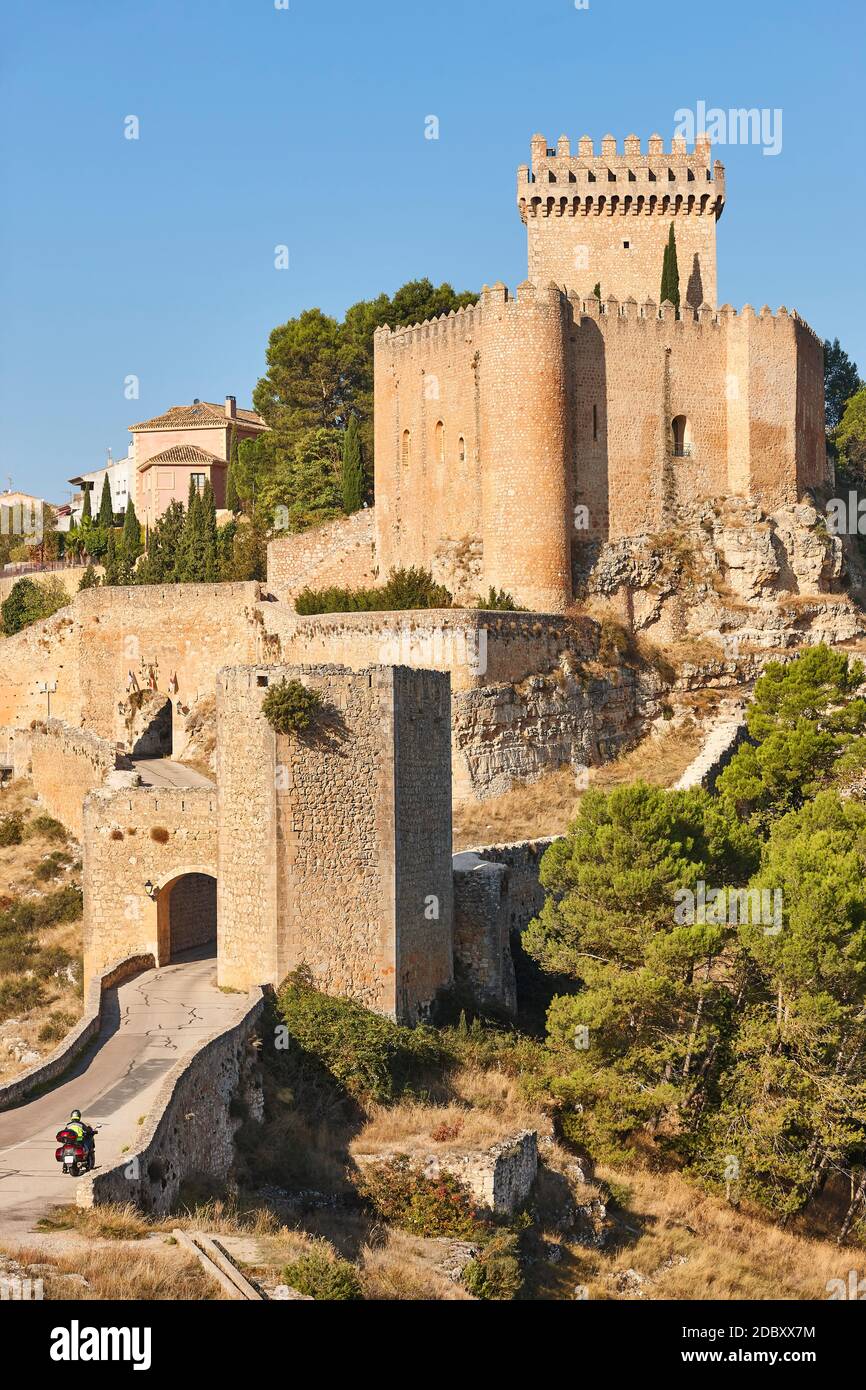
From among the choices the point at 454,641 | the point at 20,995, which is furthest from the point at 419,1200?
the point at 454,641

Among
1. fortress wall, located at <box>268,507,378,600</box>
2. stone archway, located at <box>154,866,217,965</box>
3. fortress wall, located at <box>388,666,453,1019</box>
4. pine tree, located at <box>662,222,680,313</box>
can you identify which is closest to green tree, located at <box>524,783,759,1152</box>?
fortress wall, located at <box>388,666,453,1019</box>

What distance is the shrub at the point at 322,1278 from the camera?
10648 millimetres

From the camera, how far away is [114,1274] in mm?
9836

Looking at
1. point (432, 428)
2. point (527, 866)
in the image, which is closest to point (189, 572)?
point (432, 428)

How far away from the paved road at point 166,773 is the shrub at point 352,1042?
40.0 feet

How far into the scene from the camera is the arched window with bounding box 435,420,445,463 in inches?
1335

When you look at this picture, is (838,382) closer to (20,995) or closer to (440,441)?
(440,441)

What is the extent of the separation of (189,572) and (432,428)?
10067mm

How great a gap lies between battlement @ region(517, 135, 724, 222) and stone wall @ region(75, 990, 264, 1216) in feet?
89.5

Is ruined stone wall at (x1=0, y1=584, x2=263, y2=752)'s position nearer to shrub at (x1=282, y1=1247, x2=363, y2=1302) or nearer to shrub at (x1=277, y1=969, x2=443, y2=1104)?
shrub at (x1=277, y1=969, x2=443, y2=1104)

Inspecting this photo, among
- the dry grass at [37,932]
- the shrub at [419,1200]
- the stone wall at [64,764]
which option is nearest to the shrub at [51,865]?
the dry grass at [37,932]
